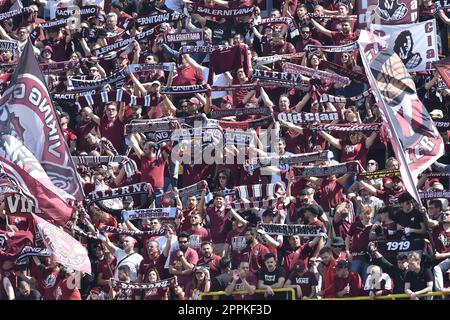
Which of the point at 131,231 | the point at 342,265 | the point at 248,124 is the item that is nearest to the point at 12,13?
the point at 248,124

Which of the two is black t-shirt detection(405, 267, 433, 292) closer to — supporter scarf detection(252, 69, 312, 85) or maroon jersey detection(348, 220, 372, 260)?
maroon jersey detection(348, 220, 372, 260)

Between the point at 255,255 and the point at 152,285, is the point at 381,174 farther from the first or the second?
the point at 152,285

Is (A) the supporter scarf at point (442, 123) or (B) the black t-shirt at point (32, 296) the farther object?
(A) the supporter scarf at point (442, 123)

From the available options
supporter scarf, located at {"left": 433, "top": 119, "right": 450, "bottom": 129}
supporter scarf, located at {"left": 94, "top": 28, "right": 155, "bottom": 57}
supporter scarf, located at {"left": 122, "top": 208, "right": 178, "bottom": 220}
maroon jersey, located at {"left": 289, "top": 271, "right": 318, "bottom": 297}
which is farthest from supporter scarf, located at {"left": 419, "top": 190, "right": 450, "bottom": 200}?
supporter scarf, located at {"left": 94, "top": 28, "right": 155, "bottom": 57}

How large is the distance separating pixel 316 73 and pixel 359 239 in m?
3.56

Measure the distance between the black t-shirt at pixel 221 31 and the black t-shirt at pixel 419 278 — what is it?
6957 mm

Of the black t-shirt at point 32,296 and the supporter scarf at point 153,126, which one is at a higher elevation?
the supporter scarf at point 153,126

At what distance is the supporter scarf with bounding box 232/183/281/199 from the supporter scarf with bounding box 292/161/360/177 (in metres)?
0.33

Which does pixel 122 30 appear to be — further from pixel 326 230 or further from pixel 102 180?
pixel 326 230

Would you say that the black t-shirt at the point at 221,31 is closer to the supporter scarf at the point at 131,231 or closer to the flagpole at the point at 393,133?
the flagpole at the point at 393,133

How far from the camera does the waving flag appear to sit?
859 inches

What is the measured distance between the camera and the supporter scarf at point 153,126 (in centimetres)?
2417

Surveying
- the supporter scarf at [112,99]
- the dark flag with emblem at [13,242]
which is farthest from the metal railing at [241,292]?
the supporter scarf at [112,99]

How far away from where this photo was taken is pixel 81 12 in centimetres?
2731
